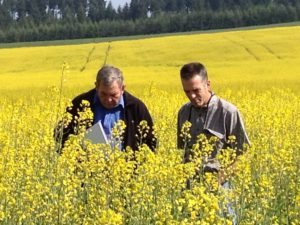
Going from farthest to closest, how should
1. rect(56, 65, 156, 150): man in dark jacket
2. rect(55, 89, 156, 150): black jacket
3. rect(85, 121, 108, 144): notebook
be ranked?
rect(55, 89, 156, 150): black jacket, rect(56, 65, 156, 150): man in dark jacket, rect(85, 121, 108, 144): notebook

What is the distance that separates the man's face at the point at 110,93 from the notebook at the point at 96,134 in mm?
195

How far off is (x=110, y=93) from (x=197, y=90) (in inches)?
24.3

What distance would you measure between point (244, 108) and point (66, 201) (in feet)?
18.2

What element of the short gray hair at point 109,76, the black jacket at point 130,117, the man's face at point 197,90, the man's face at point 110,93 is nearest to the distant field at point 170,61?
the black jacket at point 130,117

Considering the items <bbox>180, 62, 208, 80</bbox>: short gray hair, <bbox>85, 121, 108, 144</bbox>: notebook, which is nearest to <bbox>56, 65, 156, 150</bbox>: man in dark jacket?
<bbox>85, 121, 108, 144</bbox>: notebook

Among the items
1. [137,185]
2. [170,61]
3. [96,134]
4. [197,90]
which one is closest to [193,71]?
[197,90]

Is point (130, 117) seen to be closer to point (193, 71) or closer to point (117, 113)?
point (117, 113)

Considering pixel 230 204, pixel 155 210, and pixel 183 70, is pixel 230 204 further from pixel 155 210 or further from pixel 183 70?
pixel 183 70

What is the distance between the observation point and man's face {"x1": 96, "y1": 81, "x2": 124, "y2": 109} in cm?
464

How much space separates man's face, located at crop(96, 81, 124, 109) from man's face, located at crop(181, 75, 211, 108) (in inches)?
19.5

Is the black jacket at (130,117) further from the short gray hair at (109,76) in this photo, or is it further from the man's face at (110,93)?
the short gray hair at (109,76)

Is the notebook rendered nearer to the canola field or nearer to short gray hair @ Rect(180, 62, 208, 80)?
the canola field

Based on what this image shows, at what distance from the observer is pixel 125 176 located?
137 inches

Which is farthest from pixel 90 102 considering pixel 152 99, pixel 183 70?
pixel 152 99
